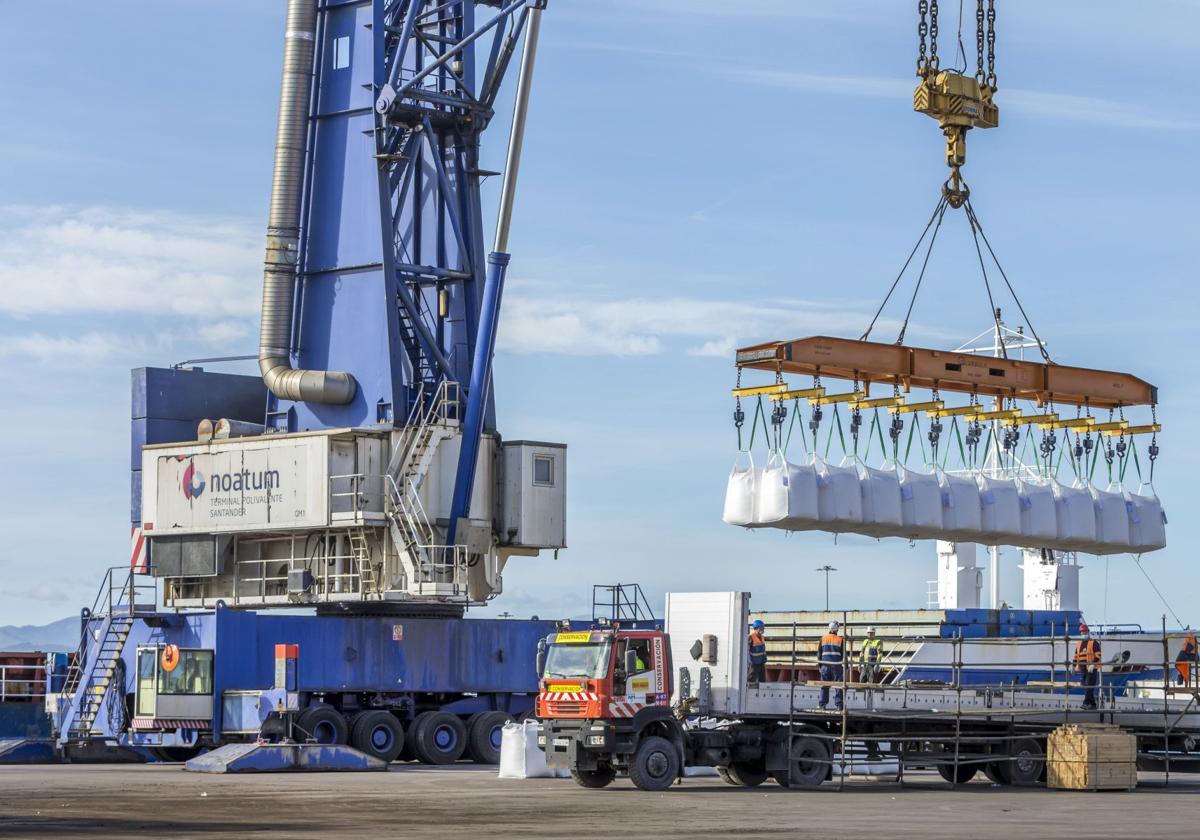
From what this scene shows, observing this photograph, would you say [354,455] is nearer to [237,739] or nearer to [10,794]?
[237,739]

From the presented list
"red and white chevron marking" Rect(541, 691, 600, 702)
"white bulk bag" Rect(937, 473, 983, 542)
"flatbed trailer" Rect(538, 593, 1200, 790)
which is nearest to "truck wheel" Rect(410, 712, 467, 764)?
"flatbed trailer" Rect(538, 593, 1200, 790)

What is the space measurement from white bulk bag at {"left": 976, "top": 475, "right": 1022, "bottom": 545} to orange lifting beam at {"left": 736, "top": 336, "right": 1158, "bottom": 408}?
163 cm

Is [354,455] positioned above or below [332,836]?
above

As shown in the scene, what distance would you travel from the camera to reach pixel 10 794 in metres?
24.2

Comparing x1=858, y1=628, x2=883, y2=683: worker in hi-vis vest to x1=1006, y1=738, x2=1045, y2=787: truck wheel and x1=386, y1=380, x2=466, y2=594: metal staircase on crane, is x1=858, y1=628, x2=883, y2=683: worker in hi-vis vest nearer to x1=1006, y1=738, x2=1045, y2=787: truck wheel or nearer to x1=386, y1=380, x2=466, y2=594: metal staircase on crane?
x1=1006, y1=738, x2=1045, y2=787: truck wheel

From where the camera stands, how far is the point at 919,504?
97.6ft

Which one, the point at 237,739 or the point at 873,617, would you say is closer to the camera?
the point at 237,739

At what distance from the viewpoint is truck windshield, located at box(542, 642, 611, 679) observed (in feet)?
86.2

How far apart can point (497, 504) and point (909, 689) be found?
10.6 m

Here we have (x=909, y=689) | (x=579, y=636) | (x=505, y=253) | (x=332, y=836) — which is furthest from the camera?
(x=505, y=253)

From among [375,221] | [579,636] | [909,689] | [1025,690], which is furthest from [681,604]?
[375,221]

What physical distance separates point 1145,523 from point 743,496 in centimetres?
802

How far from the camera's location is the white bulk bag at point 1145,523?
1283 inches

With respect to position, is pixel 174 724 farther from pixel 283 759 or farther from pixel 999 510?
pixel 999 510
